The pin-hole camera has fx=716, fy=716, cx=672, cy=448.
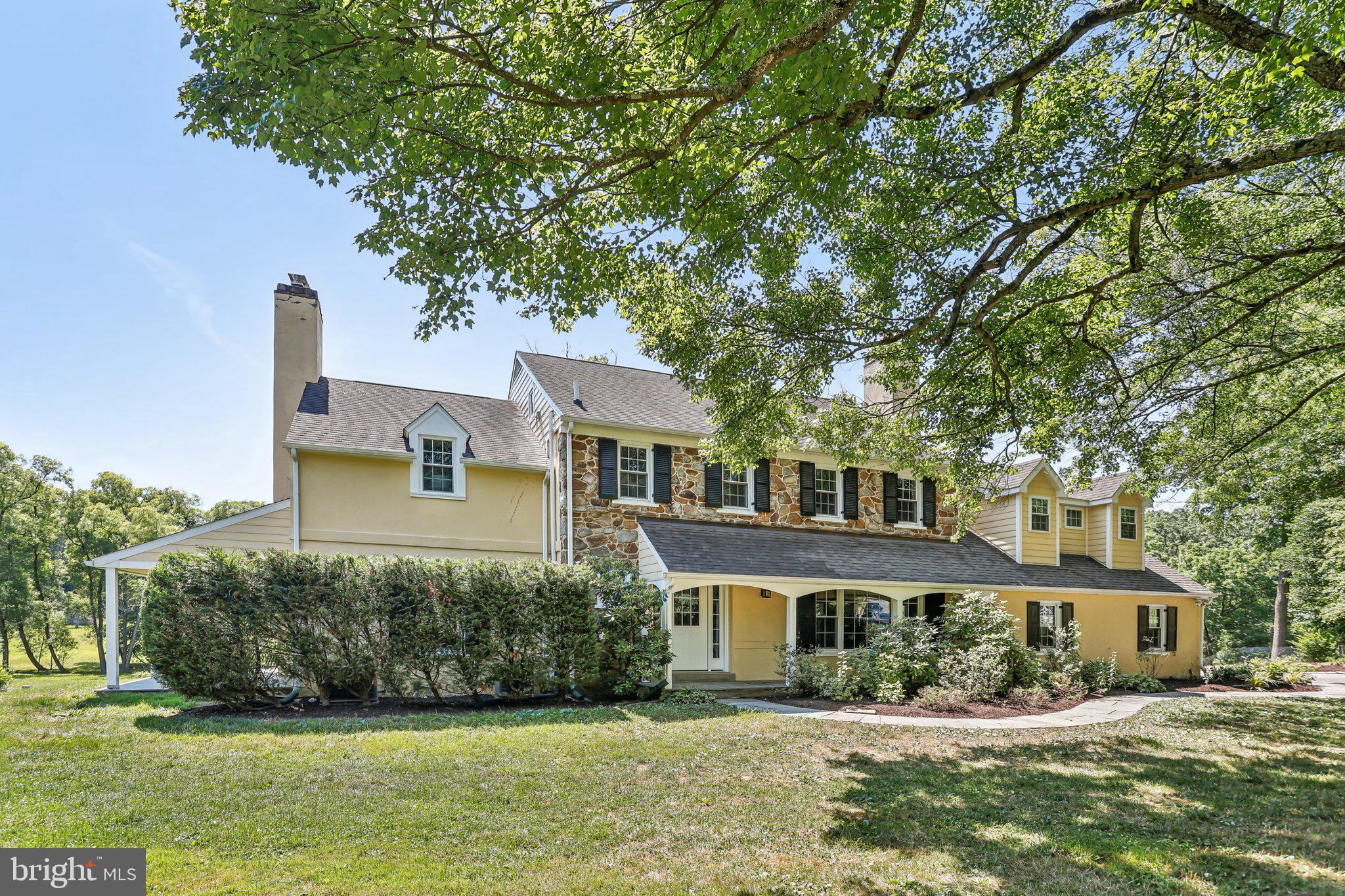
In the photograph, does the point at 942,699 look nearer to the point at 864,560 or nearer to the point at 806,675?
the point at 806,675

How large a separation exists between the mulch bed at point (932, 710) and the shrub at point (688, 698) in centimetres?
127

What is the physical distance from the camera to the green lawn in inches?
171

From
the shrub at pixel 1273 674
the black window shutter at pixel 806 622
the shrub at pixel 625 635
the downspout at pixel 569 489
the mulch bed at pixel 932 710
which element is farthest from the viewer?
the shrub at pixel 1273 674

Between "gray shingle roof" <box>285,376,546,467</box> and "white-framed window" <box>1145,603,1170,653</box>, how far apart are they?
1722 centimetres

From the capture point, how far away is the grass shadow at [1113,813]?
4.52 meters

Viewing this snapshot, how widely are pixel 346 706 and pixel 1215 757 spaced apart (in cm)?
1162

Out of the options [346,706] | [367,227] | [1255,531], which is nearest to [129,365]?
[346,706]

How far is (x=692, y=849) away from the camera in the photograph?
4.75 metres

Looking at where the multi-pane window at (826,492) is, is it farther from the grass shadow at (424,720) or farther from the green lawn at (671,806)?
the green lawn at (671,806)

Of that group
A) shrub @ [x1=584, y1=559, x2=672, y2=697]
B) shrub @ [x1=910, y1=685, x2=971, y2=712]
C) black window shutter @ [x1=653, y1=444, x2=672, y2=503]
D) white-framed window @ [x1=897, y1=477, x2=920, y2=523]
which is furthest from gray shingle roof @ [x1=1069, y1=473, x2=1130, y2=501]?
shrub @ [x1=584, y1=559, x2=672, y2=697]

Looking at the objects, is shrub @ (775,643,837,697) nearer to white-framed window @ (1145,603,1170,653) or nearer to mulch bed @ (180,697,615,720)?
mulch bed @ (180,697,615,720)

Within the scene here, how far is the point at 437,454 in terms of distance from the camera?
50.2 feet

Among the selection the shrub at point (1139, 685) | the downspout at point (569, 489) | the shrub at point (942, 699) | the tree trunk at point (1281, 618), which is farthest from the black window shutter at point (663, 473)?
the tree trunk at point (1281, 618)

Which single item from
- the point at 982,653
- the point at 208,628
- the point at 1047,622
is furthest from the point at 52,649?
the point at 1047,622
